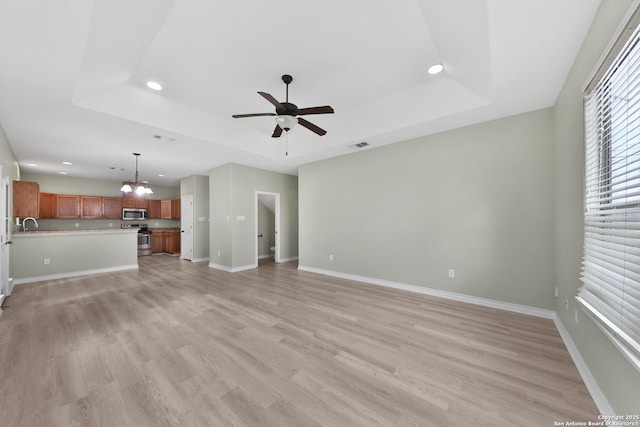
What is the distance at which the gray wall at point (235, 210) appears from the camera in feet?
19.1

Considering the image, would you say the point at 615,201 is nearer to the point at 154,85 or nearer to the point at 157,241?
the point at 154,85

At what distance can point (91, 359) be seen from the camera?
212cm

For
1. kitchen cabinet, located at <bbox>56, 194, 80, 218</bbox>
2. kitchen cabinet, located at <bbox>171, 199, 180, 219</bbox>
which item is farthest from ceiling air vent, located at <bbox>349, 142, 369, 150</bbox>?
kitchen cabinet, located at <bbox>56, 194, 80, 218</bbox>

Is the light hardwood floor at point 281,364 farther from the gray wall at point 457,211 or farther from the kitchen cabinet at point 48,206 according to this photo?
the kitchen cabinet at point 48,206

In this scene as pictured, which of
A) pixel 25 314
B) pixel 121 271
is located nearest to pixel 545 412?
pixel 25 314

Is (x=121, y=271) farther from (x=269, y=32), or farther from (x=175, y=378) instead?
(x=269, y=32)

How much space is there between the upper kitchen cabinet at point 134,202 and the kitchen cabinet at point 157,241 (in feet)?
3.59

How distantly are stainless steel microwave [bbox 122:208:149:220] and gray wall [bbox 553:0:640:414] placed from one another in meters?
11.2

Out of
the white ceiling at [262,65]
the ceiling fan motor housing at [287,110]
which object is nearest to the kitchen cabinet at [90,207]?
the white ceiling at [262,65]

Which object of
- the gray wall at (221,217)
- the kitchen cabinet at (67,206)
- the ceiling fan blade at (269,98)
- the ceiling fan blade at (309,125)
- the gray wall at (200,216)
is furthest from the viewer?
the gray wall at (200,216)

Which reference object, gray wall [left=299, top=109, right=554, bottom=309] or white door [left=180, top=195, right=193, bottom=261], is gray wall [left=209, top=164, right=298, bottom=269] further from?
gray wall [left=299, top=109, right=554, bottom=309]

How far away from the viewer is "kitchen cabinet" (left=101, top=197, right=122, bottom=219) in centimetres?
794

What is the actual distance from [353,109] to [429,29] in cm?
182

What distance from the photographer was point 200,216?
730cm
